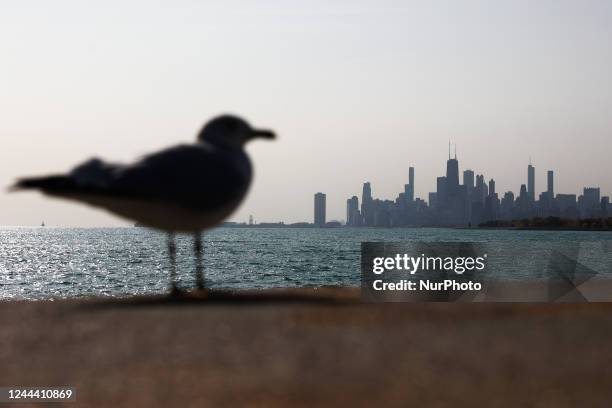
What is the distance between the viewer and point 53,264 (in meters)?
90.4

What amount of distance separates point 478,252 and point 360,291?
345 centimetres

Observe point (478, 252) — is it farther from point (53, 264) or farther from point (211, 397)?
point (53, 264)

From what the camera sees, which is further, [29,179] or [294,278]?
[294,278]

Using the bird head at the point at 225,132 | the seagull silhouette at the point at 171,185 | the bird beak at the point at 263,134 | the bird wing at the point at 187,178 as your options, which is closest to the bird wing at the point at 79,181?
the seagull silhouette at the point at 171,185

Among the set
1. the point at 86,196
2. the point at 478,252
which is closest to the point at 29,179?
the point at 86,196

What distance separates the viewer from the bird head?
11.8m

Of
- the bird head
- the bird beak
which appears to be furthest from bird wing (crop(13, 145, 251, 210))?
the bird beak

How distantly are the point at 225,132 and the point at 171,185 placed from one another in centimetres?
157

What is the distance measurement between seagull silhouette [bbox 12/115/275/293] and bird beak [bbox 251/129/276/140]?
1.58ft

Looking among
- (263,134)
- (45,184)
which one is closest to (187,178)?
(45,184)

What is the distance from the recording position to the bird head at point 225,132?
11.8 meters

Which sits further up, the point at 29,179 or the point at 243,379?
the point at 29,179

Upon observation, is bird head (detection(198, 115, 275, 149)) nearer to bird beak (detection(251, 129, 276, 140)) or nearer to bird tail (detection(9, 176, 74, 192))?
bird beak (detection(251, 129, 276, 140))

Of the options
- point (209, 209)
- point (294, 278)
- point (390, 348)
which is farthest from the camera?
point (294, 278)
